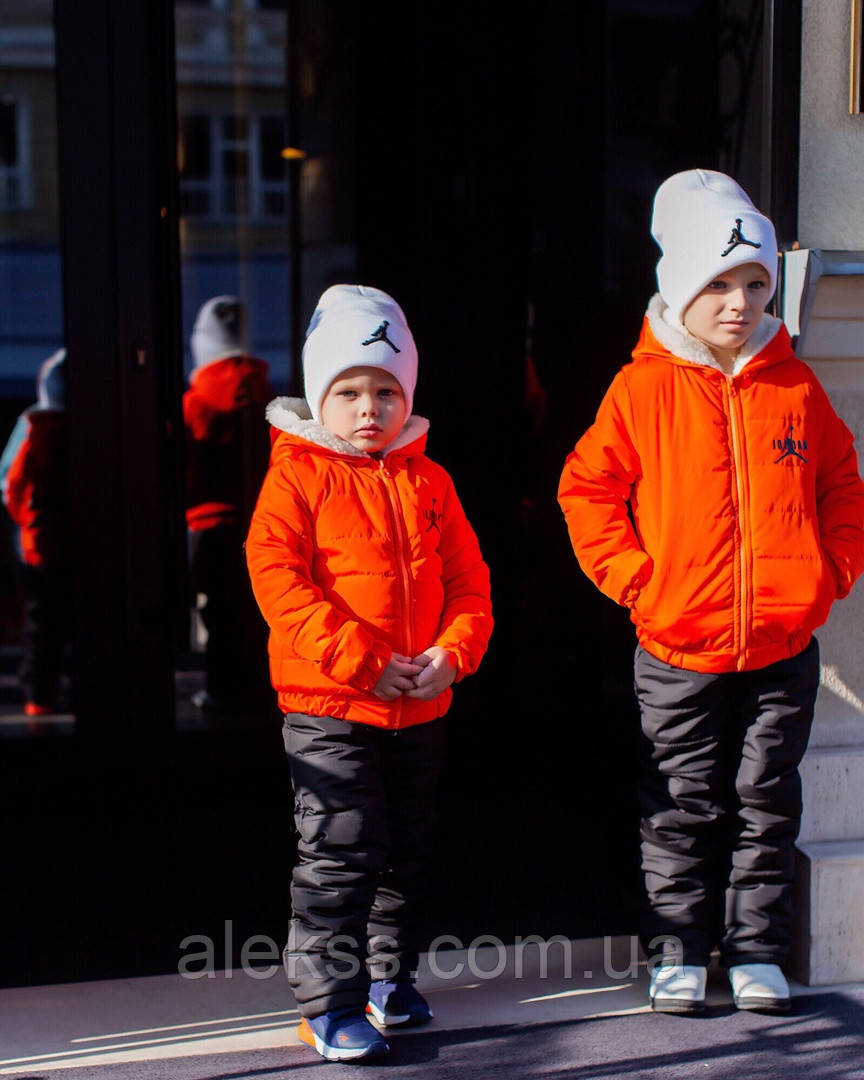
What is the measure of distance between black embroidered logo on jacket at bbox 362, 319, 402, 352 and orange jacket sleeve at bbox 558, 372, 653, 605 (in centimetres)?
51

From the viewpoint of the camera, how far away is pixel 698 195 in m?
2.87

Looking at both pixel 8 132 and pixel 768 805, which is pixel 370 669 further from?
pixel 8 132

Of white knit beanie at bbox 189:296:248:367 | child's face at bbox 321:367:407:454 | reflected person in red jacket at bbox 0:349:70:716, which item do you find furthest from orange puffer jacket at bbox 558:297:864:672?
reflected person in red jacket at bbox 0:349:70:716

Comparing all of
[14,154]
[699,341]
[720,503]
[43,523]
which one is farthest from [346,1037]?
[14,154]

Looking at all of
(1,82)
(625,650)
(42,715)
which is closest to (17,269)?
(1,82)

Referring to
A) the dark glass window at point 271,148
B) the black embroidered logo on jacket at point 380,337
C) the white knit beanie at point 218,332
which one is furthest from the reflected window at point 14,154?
the black embroidered logo on jacket at point 380,337

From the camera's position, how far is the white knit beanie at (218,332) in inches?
219

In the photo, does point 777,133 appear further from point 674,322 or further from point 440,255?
point 440,255

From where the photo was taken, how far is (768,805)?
2.90 m

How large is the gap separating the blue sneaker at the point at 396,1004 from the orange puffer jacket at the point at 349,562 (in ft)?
2.03

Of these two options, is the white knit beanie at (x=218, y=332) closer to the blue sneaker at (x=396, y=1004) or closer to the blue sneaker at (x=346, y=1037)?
Answer: the blue sneaker at (x=396, y=1004)

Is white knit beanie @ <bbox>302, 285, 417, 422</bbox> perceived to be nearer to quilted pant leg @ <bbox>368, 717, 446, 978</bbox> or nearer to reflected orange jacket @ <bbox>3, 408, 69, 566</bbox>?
quilted pant leg @ <bbox>368, 717, 446, 978</bbox>

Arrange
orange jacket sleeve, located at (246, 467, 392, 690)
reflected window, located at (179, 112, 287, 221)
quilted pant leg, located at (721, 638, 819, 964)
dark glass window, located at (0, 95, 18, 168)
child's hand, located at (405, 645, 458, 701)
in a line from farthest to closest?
dark glass window, located at (0, 95, 18, 168)
reflected window, located at (179, 112, 287, 221)
quilted pant leg, located at (721, 638, 819, 964)
child's hand, located at (405, 645, 458, 701)
orange jacket sleeve, located at (246, 467, 392, 690)

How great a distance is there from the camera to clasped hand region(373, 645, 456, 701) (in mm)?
2635
